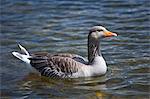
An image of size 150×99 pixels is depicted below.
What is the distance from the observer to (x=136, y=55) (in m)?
11.6

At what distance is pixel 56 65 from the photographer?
1084 centimetres

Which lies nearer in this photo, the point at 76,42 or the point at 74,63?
the point at 74,63

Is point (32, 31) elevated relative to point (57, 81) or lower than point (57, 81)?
elevated

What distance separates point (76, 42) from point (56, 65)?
2017 mm

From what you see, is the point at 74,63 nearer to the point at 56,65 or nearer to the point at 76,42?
the point at 56,65

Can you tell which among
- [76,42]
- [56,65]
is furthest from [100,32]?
[76,42]

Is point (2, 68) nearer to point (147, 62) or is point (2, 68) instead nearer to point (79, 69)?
point (79, 69)

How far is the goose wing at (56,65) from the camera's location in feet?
35.1

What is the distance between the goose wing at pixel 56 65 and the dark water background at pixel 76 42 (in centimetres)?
17

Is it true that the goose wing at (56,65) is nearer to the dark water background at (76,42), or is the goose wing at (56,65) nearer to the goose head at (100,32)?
the dark water background at (76,42)

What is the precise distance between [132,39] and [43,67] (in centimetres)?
280

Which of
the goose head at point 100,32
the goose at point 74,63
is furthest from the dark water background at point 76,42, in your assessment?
the goose head at point 100,32

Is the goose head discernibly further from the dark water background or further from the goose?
the dark water background

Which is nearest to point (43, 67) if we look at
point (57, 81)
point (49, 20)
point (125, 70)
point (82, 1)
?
point (57, 81)
